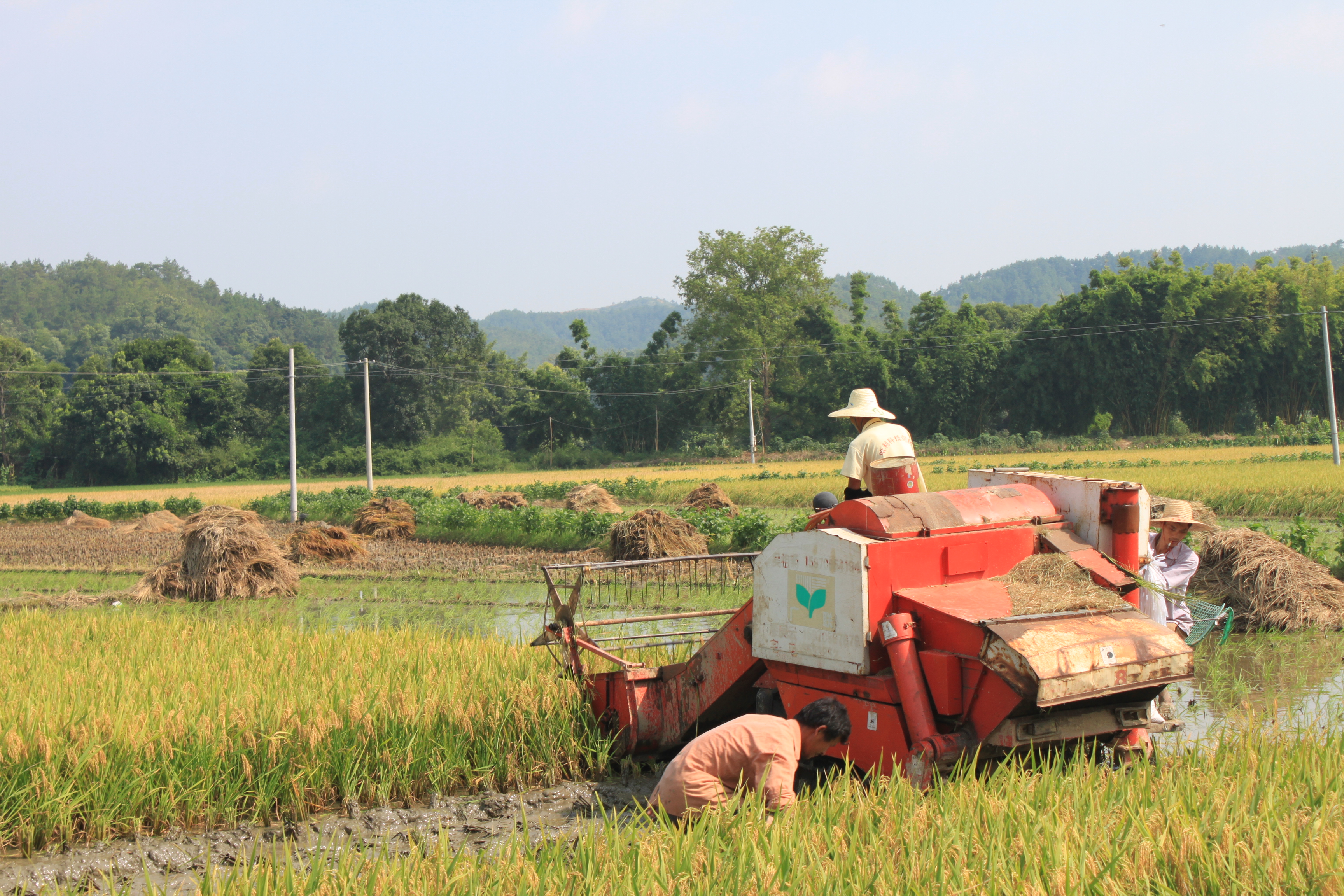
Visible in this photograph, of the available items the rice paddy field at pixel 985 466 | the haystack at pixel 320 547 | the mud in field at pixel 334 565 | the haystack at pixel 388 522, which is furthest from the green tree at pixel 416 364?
the haystack at pixel 320 547

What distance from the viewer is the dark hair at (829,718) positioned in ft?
13.9

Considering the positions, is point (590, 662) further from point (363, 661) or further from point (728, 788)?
point (728, 788)

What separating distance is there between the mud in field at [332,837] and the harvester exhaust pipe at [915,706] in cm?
128

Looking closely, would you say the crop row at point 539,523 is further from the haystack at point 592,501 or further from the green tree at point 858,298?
the green tree at point 858,298

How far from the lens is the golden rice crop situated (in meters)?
5.00

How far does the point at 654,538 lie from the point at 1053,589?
→ 36.6 feet

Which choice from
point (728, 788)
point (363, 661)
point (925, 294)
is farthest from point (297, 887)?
point (925, 294)

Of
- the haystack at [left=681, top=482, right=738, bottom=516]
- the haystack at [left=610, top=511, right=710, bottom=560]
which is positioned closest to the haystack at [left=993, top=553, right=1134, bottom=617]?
the haystack at [left=610, top=511, right=710, bottom=560]

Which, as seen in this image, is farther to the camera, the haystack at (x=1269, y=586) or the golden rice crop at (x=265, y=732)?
the haystack at (x=1269, y=586)

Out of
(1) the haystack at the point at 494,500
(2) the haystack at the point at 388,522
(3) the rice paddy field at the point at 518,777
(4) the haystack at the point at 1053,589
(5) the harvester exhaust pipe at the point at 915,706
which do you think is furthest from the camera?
(1) the haystack at the point at 494,500

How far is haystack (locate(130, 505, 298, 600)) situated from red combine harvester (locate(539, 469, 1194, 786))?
10.2 meters

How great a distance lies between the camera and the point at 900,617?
14.2ft

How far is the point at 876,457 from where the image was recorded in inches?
220

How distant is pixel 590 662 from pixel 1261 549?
694 cm
